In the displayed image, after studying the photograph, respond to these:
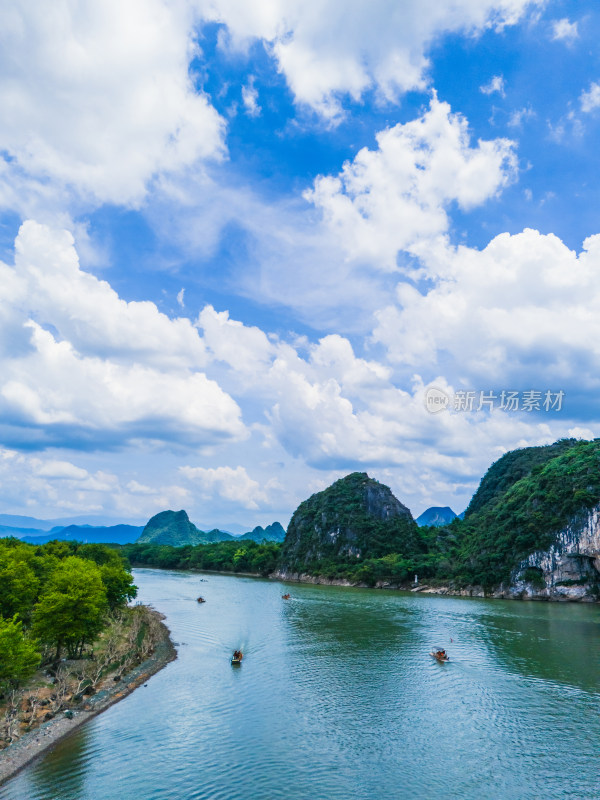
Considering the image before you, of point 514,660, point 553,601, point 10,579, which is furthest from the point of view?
point 553,601

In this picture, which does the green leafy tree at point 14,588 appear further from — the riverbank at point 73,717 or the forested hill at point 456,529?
the forested hill at point 456,529

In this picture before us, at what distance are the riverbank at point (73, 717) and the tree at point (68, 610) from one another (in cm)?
433

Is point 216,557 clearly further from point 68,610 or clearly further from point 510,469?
point 68,610

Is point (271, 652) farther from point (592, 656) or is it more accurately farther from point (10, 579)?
point (592, 656)

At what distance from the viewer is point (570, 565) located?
288 feet

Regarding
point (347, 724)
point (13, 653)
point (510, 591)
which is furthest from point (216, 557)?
point (347, 724)

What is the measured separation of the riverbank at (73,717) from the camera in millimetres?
23609

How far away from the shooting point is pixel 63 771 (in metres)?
22.6

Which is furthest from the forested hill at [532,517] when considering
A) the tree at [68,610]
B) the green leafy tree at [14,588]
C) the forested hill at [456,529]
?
the green leafy tree at [14,588]

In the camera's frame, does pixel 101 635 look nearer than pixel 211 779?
No

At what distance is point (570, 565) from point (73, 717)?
283 ft

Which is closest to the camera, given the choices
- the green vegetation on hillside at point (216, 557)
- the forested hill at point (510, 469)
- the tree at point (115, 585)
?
the tree at point (115, 585)

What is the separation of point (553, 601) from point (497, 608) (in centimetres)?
1777

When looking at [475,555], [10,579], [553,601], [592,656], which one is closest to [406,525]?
[475,555]
